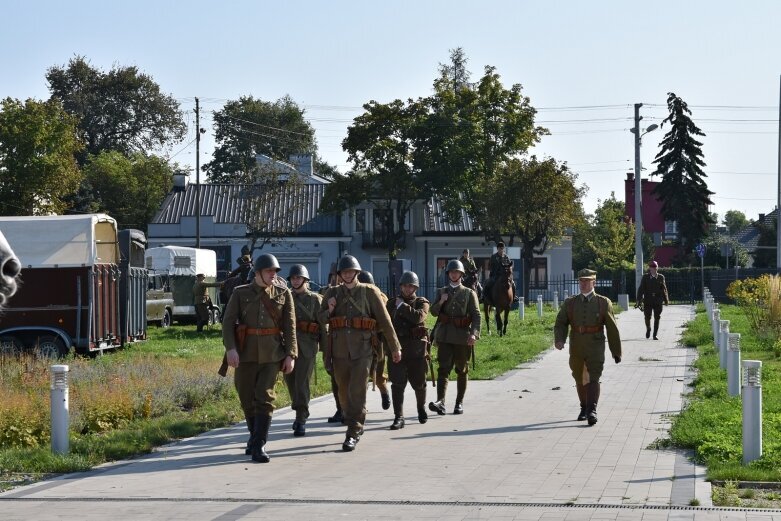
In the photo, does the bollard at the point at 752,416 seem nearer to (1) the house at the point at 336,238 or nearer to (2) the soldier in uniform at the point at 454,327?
(2) the soldier in uniform at the point at 454,327

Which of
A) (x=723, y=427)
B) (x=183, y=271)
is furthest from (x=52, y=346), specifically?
(x=183, y=271)

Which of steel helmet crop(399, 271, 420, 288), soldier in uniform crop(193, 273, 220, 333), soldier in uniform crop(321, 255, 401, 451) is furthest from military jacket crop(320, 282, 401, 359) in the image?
soldier in uniform crop(193, 273, 220, 333)

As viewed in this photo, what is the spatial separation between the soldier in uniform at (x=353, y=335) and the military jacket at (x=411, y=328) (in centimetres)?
162

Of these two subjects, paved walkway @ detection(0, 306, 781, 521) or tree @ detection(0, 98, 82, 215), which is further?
tree @ detection(0, 98, 82, 215)

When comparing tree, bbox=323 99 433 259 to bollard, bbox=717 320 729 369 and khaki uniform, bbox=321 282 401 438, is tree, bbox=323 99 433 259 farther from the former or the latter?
khaki uniform, bbox=321 282 401 438

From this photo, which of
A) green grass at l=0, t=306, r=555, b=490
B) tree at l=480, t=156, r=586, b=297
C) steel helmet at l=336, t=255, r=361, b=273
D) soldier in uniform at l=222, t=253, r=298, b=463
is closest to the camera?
soldier in uniform at l=222, t=253, r=298, b=463

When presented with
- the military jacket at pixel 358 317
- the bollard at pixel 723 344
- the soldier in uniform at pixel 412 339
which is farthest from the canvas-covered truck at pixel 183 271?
the military jacket at pixel 358 317

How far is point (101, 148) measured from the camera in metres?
81.6

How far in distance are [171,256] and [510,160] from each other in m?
21.5

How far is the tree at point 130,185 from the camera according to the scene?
3039 inches

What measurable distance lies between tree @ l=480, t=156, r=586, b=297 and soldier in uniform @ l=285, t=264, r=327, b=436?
46223 millimetres

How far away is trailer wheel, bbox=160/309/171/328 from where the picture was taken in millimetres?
40125

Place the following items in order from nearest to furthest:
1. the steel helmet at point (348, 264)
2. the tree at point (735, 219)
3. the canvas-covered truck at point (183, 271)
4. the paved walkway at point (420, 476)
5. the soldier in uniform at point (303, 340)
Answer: the paved walkway at point (420, 476), the steel helmet at point (348, 264), the soldier in uniform at point (303, 340), the canvas-covered truck at point (183, 271), the tree at point (735, 219)

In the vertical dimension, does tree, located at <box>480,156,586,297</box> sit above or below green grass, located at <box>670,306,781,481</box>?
above
